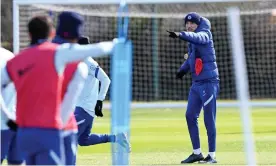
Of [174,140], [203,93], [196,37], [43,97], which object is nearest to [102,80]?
[196,37]

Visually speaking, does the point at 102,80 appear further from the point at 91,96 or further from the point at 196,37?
the point at 196,37

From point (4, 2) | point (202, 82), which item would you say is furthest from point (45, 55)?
point (4, 2)

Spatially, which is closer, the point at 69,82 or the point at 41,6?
the point at 69,82

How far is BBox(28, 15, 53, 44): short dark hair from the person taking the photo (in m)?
8.01

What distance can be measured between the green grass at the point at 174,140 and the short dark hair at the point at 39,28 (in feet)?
19.0

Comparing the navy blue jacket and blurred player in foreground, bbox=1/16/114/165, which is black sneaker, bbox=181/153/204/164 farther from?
blurred player in foreground, bbox=1/16/114/165

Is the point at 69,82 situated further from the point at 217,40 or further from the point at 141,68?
the point at 141,68

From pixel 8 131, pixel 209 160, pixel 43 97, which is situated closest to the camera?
pixel 43 97

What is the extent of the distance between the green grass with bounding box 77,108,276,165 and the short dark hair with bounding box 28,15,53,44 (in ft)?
19.0

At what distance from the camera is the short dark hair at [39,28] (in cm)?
801

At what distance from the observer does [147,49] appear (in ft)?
103

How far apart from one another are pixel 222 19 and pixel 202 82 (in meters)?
15.6

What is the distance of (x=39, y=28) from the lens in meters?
8.02

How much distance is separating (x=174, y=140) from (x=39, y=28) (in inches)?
434
